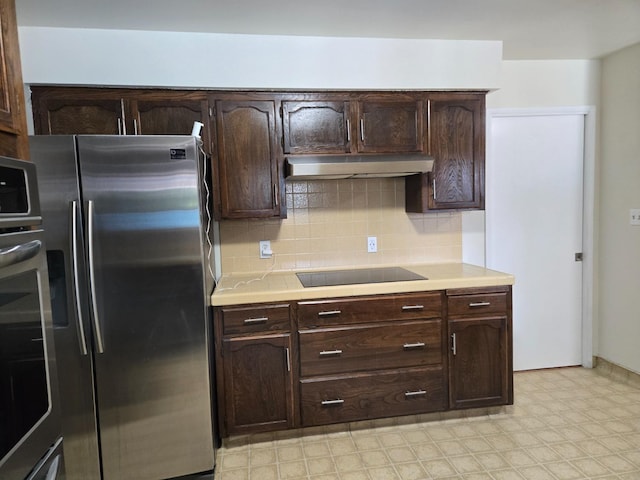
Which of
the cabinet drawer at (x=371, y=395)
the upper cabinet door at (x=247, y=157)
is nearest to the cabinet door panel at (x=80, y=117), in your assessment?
the upper cabinet door at (x=247, y=157)

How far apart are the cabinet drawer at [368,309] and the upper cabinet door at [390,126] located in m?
0.98

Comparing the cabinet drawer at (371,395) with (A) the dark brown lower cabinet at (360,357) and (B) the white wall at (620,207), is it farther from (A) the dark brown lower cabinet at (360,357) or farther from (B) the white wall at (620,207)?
(B) the white wall at (620,207)

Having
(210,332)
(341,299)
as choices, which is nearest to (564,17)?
(341,299)

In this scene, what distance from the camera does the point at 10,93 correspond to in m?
1.20

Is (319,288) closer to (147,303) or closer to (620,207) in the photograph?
(147,303)

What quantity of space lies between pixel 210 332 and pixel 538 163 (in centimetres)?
278

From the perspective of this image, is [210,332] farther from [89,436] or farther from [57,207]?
[57,207]

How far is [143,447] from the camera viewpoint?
7.09ft

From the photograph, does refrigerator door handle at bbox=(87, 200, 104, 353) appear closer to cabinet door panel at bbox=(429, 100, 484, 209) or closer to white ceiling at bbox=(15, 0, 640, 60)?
white ceiling at bbox=(15, 0, 640, 60)

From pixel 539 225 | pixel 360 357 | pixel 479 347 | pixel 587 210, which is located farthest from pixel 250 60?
pixel 587 210

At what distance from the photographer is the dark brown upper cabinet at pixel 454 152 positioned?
2.87 metres

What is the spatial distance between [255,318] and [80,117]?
1.58 metres

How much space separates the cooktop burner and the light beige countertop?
75mm

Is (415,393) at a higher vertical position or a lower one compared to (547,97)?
lower
